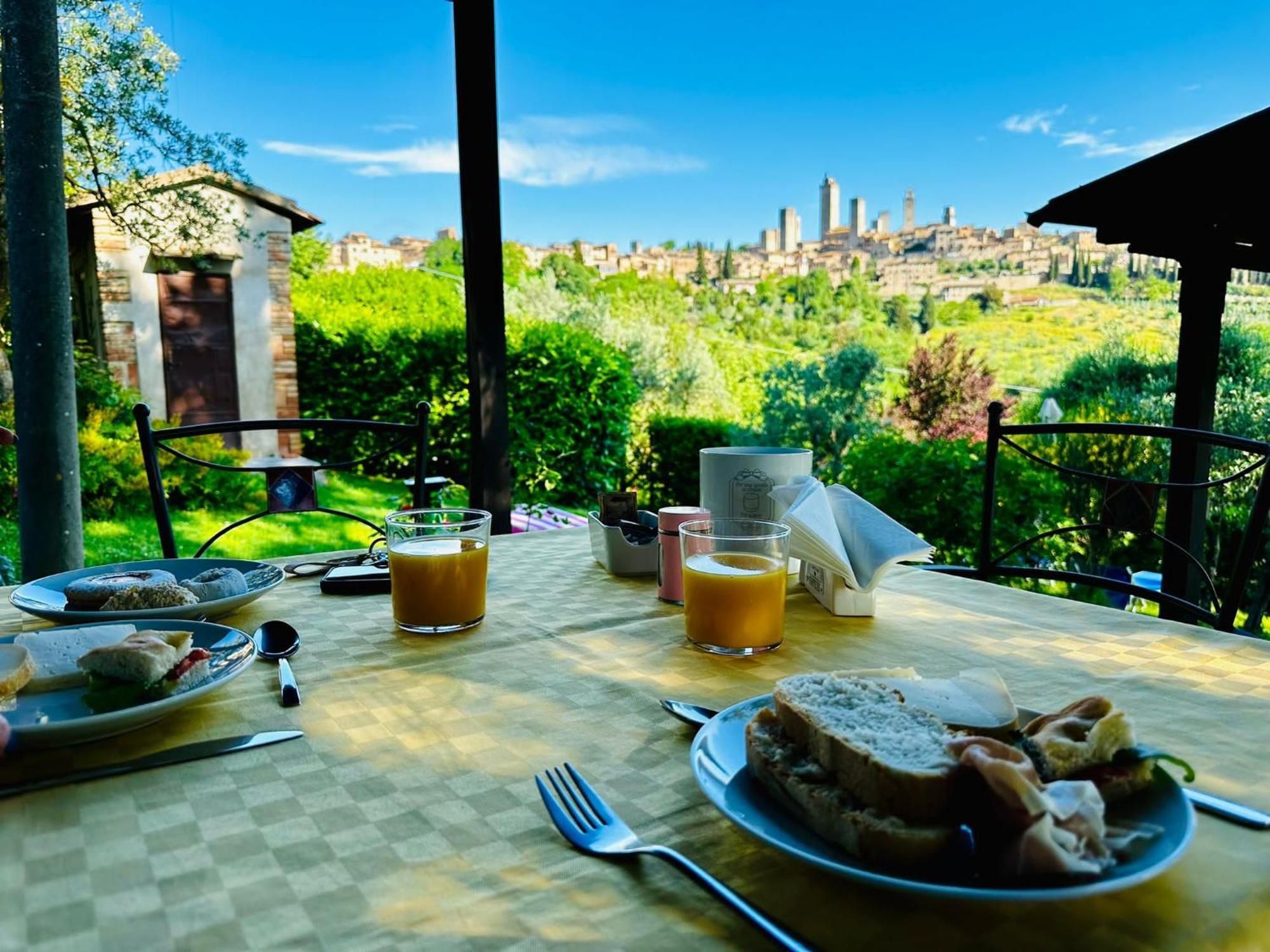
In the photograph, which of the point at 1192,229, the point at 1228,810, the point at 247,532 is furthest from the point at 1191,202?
the point at 247,532

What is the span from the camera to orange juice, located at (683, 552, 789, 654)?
0.91 m

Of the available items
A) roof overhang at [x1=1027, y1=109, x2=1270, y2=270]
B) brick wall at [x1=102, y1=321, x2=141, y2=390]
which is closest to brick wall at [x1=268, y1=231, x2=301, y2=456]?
brick wall at [x1=102, y1=321, x2=141, y2=390]

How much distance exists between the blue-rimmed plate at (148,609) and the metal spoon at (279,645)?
88 millimetres

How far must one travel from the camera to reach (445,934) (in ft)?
1.43

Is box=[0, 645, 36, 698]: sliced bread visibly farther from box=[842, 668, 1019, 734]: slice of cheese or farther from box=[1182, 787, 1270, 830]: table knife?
box=[1182, 787, 1270, 830]: table knife

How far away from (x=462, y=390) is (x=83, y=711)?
6.14 metres

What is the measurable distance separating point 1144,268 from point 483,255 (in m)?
7.30

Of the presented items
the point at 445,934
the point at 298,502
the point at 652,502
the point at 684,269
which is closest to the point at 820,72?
the point at 684,269

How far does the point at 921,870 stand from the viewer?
0.44 meters

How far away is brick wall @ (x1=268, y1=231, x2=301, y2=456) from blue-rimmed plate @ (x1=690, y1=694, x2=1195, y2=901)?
752 centimetres

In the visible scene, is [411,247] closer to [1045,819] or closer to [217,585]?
→ [217,585]

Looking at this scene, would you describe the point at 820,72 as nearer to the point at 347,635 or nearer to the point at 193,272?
the point at 193,272

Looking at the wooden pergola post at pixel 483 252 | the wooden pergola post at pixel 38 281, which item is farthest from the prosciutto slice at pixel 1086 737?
the wooden pergola post at pixel 38 281

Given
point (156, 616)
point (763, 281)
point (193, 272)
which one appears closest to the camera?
point (156, 616)
